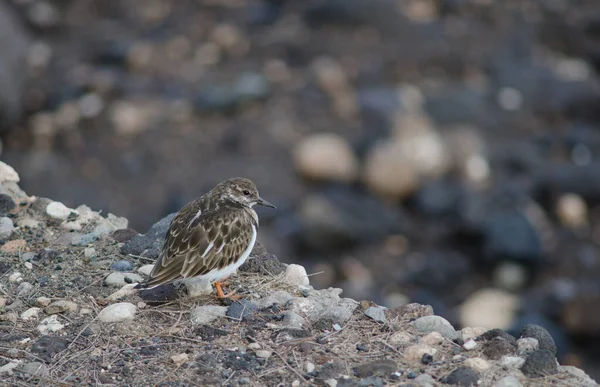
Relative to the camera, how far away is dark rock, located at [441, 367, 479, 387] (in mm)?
4695

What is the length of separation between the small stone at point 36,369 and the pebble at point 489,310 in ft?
23.1

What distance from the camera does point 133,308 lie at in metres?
5.34

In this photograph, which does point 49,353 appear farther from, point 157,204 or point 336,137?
point 336,137

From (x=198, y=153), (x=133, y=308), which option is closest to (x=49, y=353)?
(x=133, y=308)

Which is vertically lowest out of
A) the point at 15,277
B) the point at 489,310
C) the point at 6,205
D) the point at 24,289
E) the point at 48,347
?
the point at 48,347

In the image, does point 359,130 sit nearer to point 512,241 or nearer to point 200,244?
point 512,241

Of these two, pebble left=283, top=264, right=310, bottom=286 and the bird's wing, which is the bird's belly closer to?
the bird's wing

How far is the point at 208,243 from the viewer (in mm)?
5684

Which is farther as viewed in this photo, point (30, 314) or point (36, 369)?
point (30, 314)

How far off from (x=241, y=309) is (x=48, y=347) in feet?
3.76

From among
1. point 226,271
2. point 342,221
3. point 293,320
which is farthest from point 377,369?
point 342,221

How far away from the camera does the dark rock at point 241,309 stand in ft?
17.6

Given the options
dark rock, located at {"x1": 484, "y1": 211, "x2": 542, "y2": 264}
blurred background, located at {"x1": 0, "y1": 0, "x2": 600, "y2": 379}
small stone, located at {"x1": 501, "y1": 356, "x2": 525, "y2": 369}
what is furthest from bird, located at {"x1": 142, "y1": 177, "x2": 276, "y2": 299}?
dark rock, located at {"x1": 484, "y1": 211, "x2": 542, "y2": 264}

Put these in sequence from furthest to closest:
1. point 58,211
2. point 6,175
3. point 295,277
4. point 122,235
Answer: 1. point 6,175
2. point 58,211
3. point 122,235
4. point 295,277
